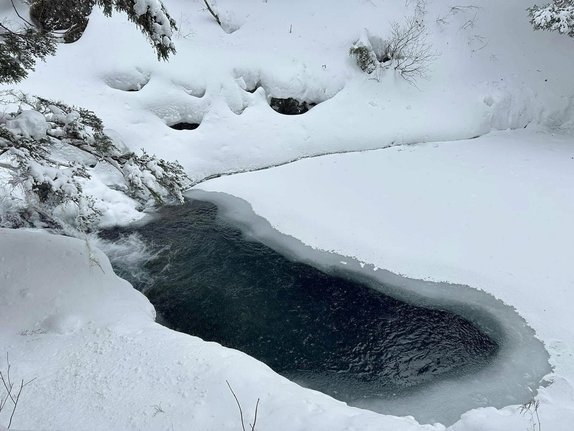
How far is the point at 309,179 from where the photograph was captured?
44.5 ft

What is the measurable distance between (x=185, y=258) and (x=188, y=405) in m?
5.35

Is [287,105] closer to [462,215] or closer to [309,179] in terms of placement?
[309,179]

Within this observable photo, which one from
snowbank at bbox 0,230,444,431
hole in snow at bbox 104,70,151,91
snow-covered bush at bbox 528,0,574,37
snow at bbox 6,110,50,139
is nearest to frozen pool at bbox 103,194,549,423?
snowbank at bbox 0,230,444,431

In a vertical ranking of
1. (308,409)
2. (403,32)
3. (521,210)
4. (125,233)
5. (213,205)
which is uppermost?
(403,32)

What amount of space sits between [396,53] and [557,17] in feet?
17.3

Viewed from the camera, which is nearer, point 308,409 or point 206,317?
point 308,409

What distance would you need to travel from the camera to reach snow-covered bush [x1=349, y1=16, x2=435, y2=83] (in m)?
17.2

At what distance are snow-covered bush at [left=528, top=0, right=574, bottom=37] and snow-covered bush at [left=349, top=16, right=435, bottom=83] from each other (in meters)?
3.82

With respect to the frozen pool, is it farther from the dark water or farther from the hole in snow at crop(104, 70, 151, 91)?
the hole in snow at crop(104, 70, 151, 91)

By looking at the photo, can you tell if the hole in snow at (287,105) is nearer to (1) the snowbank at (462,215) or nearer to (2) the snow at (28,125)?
(1) the snowbank at (462,215)

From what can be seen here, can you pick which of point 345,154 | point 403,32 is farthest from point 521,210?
point 403,32

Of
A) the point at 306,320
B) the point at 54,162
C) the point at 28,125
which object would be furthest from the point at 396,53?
the point at 28,125

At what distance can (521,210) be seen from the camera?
38.2 feet

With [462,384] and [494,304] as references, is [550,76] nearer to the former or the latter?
[494,304]
